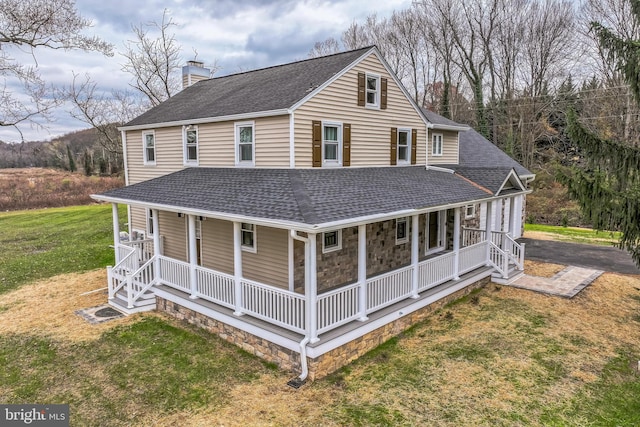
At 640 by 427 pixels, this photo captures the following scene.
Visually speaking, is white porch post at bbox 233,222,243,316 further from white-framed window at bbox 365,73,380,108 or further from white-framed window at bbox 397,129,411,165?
white-framed window at bbox 397,129,411,165

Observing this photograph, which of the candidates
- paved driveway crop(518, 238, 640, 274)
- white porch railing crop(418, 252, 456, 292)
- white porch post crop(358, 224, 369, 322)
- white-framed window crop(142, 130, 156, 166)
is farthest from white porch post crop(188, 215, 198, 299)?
paved driveway crop(518, 238, 640, 274)

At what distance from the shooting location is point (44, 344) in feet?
32.0

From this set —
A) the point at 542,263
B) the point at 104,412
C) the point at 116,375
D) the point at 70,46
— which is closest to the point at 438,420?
the point at 104,412

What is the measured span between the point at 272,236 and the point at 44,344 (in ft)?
19.8

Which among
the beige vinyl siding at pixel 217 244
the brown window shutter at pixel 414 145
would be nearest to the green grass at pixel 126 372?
the beige vinyl siding at pixel 217 244

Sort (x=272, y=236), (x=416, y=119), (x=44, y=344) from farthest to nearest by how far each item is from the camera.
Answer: (x=416, y=119) → (x=272, y=236) → (x=44, y=344)

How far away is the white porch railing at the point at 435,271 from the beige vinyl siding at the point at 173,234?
7798mm

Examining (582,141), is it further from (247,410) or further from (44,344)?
(44,344)

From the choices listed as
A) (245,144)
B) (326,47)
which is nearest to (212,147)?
(245,144)

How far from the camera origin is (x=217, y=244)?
40.7ft

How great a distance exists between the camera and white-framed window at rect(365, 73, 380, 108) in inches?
505

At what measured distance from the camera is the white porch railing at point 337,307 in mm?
8305

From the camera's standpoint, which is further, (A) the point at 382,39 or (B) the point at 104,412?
(A) the point at 382,39

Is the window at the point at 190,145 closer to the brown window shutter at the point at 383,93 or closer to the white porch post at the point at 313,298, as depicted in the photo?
the brown window shutter at the point at 383,93
